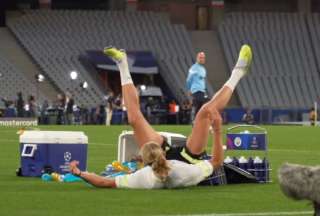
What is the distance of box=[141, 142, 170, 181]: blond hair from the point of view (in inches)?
472

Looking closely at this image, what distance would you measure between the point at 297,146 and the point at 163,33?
35756 mm

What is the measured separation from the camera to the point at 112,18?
60125 millimetres

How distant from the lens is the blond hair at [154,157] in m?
12.0

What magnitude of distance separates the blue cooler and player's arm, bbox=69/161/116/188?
2.01m

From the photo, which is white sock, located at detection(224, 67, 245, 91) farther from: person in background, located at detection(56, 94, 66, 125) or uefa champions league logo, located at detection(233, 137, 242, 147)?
person in background, located at detection(56, 94, 66, 125)

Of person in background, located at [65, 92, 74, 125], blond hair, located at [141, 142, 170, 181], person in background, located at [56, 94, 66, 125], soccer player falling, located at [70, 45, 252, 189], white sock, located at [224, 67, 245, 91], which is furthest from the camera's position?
person in background, located at [65, 92, 74, 125]

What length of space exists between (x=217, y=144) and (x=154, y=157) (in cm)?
97

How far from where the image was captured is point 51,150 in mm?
14625

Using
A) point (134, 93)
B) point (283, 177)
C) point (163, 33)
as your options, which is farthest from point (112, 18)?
point (283, 177)

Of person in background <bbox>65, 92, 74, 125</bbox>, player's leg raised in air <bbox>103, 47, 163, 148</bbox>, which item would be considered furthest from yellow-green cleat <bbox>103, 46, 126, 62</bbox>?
person in background <bbox>65, 92, 74, 125</bbox>

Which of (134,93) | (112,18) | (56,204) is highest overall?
(112,18)

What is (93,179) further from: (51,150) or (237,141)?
(237,141)

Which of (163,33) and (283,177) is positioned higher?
(163,33)

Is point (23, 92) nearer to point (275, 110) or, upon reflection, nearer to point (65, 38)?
point (65, 38)
